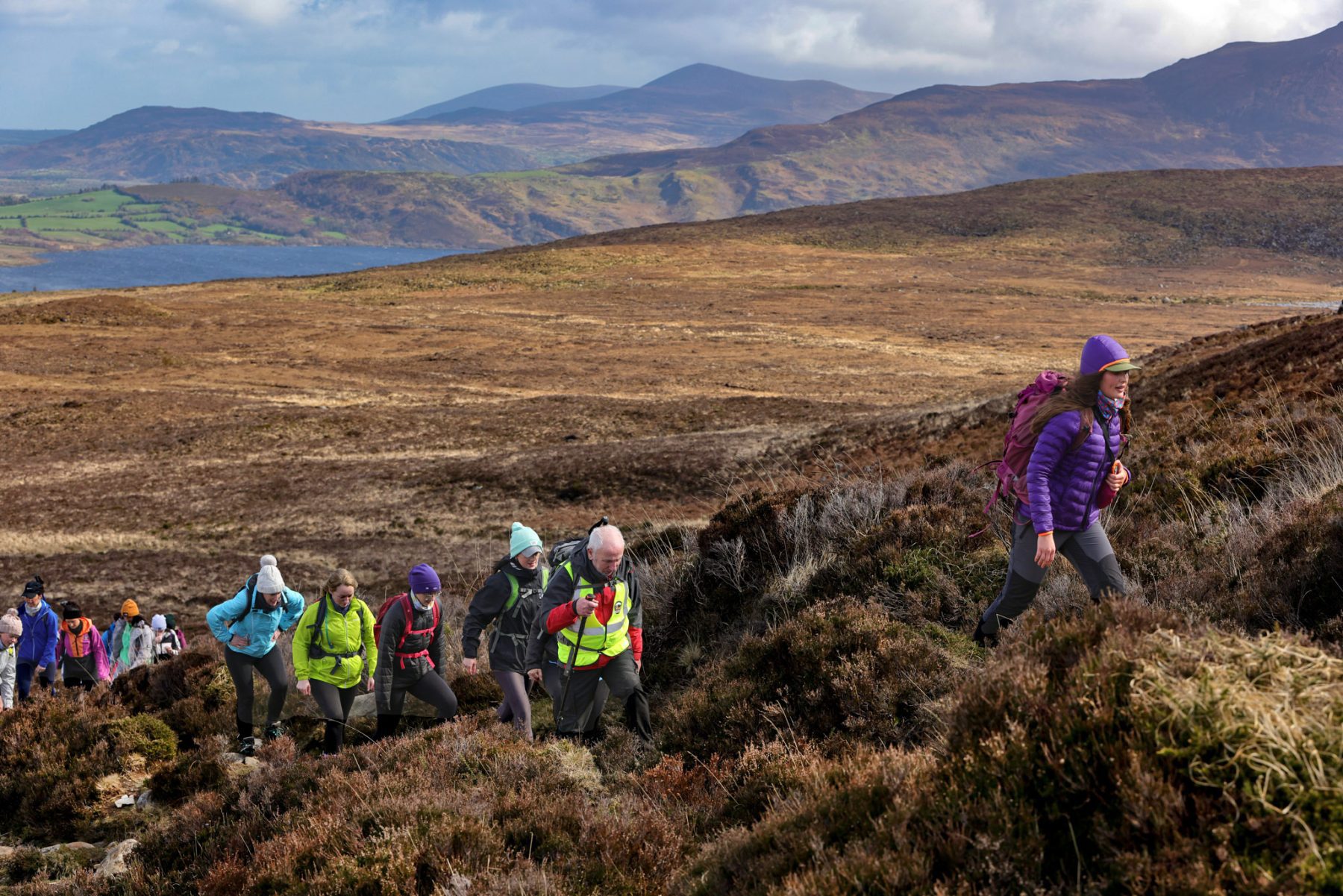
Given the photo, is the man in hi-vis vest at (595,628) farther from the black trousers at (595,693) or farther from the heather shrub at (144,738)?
the heather shrub at (144,738)

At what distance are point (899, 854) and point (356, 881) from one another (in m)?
2.44

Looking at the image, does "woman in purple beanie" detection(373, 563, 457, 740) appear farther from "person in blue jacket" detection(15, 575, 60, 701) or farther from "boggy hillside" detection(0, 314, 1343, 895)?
"person in blue jacket" detection(15, 575, 60, 701)

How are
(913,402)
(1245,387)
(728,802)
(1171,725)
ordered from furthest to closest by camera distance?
(913,402) → (1245,387) → (728,802) → (1171,725)

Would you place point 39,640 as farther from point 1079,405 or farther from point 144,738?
point 1079,405

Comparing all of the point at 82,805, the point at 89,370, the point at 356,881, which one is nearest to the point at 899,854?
the point at 356,881

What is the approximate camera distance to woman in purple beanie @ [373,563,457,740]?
7.18m

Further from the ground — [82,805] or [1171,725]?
[1171,725]

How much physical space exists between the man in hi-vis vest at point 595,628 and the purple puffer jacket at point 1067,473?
8.11ft

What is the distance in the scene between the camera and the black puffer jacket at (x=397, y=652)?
23.6ft

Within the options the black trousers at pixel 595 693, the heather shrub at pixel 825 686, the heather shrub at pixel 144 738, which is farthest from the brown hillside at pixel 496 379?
the heather shrub at pixel 825 686

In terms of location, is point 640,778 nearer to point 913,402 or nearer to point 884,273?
point 913,402

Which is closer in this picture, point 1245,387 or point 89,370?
point 1245,387

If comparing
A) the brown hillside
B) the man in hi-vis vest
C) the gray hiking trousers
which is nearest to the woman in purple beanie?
the man in hi-vis vest

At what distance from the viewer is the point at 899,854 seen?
3.13 m
